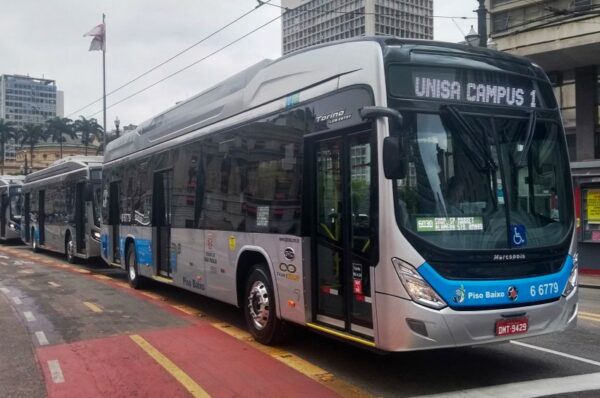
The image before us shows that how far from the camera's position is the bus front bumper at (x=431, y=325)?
5.38 metres

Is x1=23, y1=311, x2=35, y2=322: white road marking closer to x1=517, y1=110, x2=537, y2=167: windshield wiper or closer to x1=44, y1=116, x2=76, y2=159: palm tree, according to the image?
x1=517, y1=110, x2=537, y2=167: windshield wiper

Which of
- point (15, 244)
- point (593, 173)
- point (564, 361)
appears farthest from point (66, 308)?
point (15, 244)

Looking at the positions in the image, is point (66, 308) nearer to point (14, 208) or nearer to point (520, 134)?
point (520, 134)

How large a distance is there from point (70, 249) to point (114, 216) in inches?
239

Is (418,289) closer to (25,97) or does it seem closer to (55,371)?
(55,371)

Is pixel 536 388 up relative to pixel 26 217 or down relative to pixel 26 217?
down

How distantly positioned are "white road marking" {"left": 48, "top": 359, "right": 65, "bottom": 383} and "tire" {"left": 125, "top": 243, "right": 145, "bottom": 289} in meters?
6.08

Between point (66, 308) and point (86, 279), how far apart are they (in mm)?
4741

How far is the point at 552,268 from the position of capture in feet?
19.6

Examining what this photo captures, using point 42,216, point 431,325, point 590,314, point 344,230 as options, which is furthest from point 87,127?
point 431,325

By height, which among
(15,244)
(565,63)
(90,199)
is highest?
(565,63)

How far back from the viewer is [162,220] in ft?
38.2

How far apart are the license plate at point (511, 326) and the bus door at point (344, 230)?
3.81ft

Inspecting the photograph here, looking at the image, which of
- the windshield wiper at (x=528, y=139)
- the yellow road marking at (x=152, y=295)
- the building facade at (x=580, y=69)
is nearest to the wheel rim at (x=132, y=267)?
the yellow road marking at (x=152, y=295)
